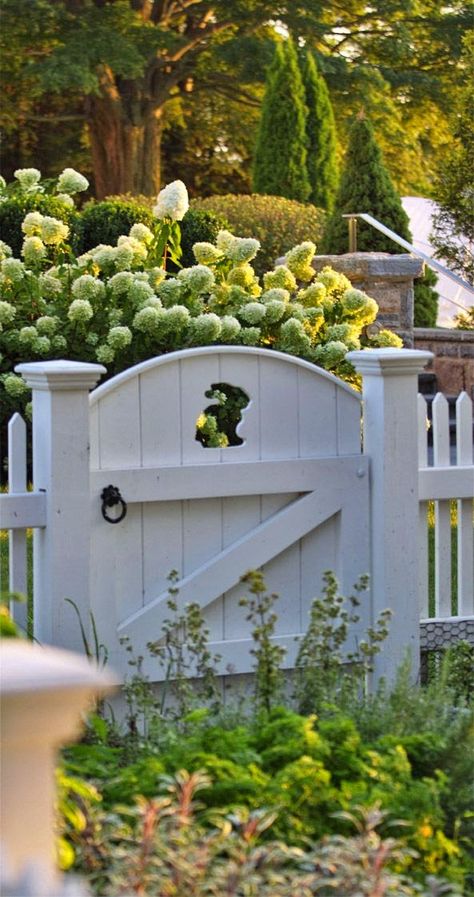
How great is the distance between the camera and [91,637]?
3.83m

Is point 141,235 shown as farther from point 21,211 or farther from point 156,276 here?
point 21,211

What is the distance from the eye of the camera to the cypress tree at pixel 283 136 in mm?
18516

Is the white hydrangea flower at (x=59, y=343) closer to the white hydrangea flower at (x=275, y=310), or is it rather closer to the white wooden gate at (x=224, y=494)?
the white hydrangea flower at (x=275, y=310)

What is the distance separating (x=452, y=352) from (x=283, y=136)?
8.28 meters

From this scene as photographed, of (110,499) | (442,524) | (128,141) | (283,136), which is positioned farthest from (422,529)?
(128,141)

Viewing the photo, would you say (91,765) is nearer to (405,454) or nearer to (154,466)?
(154,466)

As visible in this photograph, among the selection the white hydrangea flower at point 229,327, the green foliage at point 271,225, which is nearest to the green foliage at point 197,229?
the green foliage at point 271,225

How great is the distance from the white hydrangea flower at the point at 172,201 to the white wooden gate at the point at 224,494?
6.91 ft

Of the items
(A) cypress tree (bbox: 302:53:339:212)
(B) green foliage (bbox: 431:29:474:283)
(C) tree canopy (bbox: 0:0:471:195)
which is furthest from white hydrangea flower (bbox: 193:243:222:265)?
(C) tree canopy (bbox: 0:0:471:195)

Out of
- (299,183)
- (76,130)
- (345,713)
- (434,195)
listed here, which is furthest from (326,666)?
(76,130)

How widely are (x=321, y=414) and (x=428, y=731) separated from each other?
125 centimetres

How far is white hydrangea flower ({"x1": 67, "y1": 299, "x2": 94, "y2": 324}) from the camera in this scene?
18.9 feet

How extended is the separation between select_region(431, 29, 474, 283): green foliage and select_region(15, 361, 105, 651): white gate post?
855 centimetres

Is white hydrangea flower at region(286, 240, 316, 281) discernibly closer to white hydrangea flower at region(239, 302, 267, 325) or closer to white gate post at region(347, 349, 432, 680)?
white hydrangea flower at region(239, 302, 267, 325)
